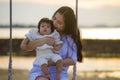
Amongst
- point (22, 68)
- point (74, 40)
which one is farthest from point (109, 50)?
point (74, 40)

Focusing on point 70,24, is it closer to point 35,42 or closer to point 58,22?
point 58,22

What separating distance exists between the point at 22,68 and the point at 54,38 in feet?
21.4

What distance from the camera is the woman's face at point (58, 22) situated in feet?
14.3

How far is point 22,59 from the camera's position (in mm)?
12469

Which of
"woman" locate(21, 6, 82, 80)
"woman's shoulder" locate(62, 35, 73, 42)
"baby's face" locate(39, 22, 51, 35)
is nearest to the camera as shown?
"baby's face" locate(39, 22, 51, 35)

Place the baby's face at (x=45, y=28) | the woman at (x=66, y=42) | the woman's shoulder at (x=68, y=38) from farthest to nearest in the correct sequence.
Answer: the woman's shoulder at (x=68, y=38)
the woman at (x=66, y=42)
the baby's face at (x=45, y=28)

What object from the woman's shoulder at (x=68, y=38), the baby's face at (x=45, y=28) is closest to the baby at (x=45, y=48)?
the baby's face at (x=45, y=28)

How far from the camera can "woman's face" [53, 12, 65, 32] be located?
14.3ft

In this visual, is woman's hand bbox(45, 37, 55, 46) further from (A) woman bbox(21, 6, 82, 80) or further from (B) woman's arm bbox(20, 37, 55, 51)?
(A) woman bbox(21, 6, 82, 80)

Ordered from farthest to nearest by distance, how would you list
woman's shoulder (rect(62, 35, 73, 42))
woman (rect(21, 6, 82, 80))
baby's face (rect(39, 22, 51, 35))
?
woman's shoulder (rect(62, 35, 73, 42)) → woman (rect(21, 6, 82, 80)) → baby's face (rect(39, 22, 51, 35))

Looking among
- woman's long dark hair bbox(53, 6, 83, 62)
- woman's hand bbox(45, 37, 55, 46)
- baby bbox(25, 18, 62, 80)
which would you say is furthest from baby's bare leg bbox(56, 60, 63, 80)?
woman's long dark hair bbox(53, 6, 83, 62)

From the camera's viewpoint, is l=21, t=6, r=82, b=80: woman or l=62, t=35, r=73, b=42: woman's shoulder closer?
l=21, t=6, r=82, b=80: woman

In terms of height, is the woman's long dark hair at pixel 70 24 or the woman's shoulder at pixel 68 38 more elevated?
the woman's long dark hair at pixel 70 24

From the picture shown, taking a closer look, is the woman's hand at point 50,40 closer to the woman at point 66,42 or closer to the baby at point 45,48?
the baby at point 45,48
